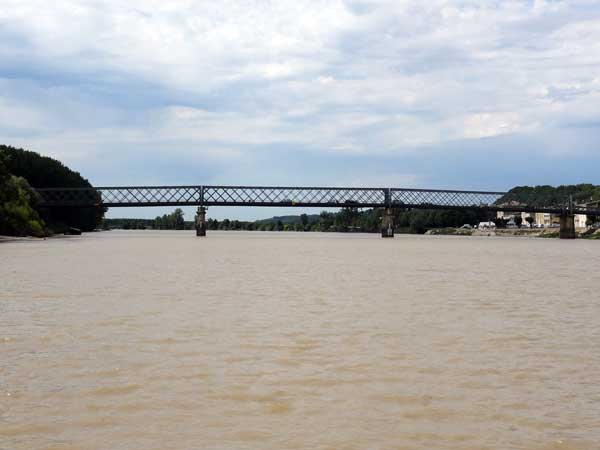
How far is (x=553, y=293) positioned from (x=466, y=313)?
9846mm

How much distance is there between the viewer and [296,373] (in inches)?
542

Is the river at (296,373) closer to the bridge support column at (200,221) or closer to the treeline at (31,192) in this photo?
the treeline at (31,192)

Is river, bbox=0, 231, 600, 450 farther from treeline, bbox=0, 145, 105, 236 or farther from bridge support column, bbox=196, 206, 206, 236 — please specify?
bridge support column, bbox=196, 206, 206, 236

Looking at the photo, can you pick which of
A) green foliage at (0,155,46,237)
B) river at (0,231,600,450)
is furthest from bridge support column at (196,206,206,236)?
river at (0,231,600,450)

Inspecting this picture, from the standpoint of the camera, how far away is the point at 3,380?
12.7 meters

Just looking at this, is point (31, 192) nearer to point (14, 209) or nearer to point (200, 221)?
point (14, 209)

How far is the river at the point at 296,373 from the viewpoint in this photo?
32.3 ft

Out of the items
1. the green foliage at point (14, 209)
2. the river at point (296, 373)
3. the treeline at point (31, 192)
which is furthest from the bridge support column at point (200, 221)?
the river at point (296, 373)

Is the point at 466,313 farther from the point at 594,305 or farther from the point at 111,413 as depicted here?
the point at 111,413

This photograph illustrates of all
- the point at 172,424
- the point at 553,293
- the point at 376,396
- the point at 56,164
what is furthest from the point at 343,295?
the point at 56,164

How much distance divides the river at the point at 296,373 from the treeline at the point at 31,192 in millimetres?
91845

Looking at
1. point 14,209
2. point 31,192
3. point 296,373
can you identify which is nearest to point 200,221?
point 31,192

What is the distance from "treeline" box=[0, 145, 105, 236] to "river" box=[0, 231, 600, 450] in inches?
3616

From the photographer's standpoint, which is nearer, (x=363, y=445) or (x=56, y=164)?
(x=363, y=445)
